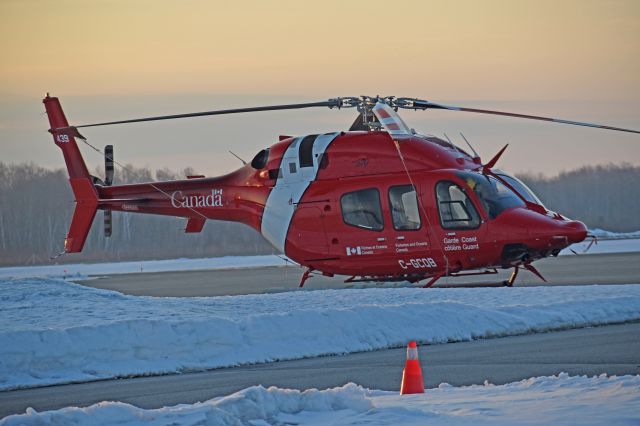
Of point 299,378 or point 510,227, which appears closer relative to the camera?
point 299,378

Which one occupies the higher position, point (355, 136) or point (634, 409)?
point (355, 136)

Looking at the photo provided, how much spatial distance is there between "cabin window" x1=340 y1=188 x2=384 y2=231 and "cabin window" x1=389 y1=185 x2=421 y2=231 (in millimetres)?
288

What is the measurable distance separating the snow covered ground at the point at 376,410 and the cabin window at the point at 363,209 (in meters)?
12.6

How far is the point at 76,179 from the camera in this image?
91.8 ft

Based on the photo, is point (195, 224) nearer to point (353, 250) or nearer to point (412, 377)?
point (353, 250)

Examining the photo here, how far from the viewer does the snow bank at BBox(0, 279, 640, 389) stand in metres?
14.8

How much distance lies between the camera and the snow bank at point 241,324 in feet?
48.5

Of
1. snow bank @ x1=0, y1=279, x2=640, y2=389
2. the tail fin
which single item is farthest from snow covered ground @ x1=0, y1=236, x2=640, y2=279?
snow bank @ x1=0, y1=279, x2=640, y2=389

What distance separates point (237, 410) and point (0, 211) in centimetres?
9825

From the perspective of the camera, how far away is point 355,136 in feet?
78.7

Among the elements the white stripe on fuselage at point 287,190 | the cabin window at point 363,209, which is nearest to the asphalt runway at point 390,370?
the cabin window at point 363,209

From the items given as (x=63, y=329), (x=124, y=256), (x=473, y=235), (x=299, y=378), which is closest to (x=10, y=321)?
(x=63, y=329)

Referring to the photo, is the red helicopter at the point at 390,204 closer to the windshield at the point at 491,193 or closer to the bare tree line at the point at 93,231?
the windshield at the point at 491,193

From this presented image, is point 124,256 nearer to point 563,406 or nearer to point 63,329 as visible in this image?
point 63,329
